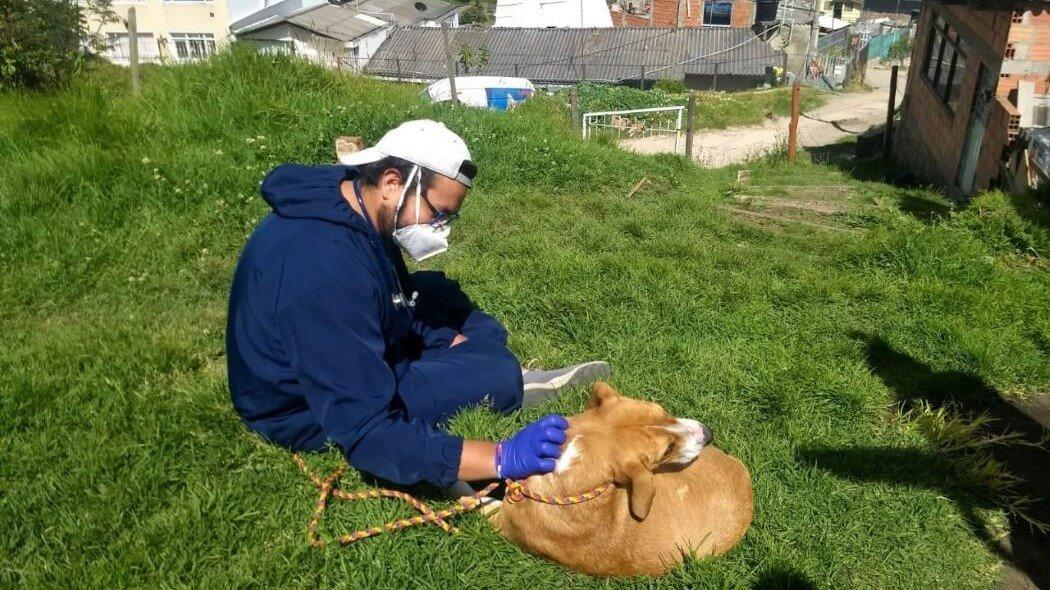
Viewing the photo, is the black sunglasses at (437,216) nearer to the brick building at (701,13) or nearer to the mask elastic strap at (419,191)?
the mask elastic strap at (419,191)

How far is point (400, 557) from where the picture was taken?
2492 mm

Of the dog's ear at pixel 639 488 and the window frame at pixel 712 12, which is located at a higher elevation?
the window frame at pixel 712 12

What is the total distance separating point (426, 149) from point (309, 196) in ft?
1.53

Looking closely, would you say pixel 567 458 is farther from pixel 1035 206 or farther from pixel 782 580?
pixel 1035 206

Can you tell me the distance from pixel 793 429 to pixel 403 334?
1.99 m

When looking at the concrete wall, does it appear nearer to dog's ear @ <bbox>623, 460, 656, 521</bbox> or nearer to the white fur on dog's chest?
the white fur on dog's chest

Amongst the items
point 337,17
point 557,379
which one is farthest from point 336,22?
point 557,379

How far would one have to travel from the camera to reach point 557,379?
3510mm

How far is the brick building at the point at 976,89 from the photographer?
360 inches

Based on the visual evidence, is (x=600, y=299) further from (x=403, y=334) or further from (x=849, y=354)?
(x=403, y=334)

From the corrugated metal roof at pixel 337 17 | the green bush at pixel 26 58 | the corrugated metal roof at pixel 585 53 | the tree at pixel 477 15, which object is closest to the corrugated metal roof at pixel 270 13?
the corrugated metal roof at pixel 337 17

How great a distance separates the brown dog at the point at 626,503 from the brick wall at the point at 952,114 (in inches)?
361

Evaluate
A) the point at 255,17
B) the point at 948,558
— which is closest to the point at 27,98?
the point at 948,558

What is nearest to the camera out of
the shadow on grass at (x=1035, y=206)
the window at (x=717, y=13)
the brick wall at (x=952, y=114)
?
the shadow on grass at (x=1035, y=206)
